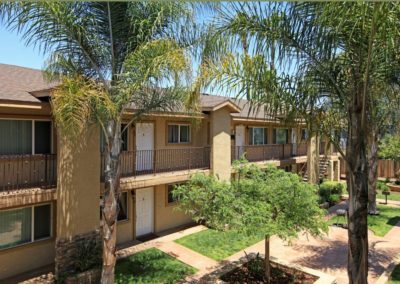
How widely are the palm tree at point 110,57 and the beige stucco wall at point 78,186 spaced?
208 centimetres

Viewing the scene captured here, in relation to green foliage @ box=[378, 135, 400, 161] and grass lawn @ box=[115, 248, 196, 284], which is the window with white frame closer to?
grass lawn @ box=[115, 248, 196, 284]

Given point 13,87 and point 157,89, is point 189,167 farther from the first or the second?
point 13,87

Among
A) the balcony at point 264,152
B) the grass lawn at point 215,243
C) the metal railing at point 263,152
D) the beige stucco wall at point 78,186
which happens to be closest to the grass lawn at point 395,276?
the grass lawn at point 215,243

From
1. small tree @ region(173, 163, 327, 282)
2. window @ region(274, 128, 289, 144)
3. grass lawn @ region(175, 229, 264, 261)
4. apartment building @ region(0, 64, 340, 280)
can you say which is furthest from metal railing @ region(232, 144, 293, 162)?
small tree @ region(173, 163, 327, 282)

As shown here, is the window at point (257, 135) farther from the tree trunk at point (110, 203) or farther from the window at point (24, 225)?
the tree trunk at point (110, 203)

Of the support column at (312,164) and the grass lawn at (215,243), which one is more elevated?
the support column at (312,164)

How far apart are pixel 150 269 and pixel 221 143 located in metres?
8.37

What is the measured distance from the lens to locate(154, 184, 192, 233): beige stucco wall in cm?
1666

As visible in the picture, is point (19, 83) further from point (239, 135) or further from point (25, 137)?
point (239, 135)

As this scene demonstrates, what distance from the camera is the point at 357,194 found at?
7.19m

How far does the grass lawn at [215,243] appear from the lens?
1359 cm

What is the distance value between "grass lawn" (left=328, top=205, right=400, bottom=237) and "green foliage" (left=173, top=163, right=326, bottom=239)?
28.8 feet

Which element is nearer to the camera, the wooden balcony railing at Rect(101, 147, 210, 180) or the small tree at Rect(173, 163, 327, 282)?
the small tree at Rect(173, 163, 327, 282)

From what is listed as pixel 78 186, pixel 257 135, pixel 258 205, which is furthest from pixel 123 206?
pixel 257 135
